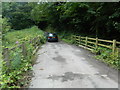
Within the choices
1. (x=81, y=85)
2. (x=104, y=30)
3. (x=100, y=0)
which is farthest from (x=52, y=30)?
(x=81, y=85)

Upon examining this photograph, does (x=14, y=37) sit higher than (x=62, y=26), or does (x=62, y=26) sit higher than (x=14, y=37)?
(x=62, y=26)

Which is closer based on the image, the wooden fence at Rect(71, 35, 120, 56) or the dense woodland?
the wooden fence at Rect(71, 35, 120, 56)

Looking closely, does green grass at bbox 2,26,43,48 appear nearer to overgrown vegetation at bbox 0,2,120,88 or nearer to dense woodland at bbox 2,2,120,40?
overgrown vegetation at bbox 0,2,120,88

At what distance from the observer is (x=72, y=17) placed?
18.3 m

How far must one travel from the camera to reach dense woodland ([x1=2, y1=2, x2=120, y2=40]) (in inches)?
415

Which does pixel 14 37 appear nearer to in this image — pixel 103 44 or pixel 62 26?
pixel 62 26

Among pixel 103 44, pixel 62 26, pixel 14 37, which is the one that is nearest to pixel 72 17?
pixel 62 26

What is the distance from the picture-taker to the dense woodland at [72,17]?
1053 centimetres

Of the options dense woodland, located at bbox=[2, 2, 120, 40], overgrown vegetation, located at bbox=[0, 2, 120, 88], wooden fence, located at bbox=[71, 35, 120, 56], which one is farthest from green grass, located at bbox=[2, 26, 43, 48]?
wooden fence, located at bbox=[71, 35, 120, 56]

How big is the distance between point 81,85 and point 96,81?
64 cm

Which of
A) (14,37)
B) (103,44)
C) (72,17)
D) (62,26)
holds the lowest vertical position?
(103,44)

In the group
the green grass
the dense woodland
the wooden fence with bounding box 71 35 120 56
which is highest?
the dense woodland

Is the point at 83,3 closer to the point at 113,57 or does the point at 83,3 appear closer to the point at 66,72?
the point at 113,57

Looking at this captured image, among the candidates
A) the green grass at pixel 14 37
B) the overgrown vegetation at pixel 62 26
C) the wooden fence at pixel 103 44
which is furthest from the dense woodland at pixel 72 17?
the wooden fence at pixel 103 44
